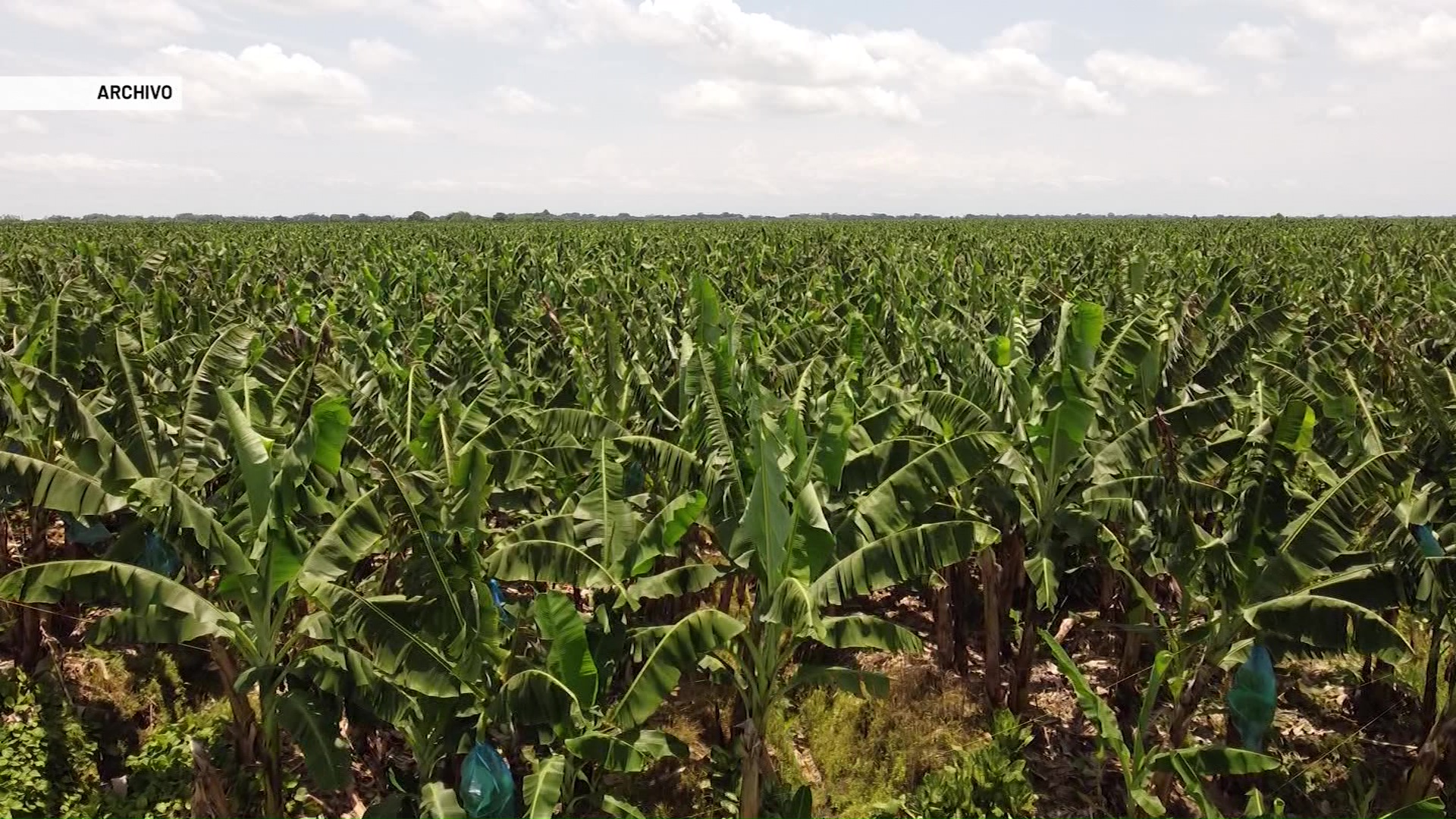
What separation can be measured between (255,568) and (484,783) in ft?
6.11

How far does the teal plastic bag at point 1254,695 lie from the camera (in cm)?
525

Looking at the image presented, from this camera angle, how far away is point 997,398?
22.7ft

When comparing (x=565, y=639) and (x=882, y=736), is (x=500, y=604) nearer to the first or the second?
(x=565, y=639)

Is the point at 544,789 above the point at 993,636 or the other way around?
above

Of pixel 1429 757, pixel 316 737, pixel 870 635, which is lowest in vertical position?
pixel 1429 757

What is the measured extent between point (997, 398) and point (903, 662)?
9.12ft

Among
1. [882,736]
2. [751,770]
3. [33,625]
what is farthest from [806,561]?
[33,625]

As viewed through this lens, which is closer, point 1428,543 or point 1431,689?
point 1428,543

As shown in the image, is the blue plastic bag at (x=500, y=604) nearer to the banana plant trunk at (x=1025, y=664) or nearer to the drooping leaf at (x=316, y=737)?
the drooping leaf at (x=316, y=737)

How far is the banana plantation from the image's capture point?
496 cm

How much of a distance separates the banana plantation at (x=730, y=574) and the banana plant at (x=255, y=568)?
2cm

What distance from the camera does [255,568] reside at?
17.1ft

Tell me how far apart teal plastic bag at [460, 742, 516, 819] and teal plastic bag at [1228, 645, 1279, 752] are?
4400 mm

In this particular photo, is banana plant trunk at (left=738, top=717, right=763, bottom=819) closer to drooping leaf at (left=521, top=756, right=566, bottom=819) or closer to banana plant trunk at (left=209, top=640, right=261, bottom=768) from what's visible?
drooping leaf at (left=521, top=756, right=566, bottom=819)
